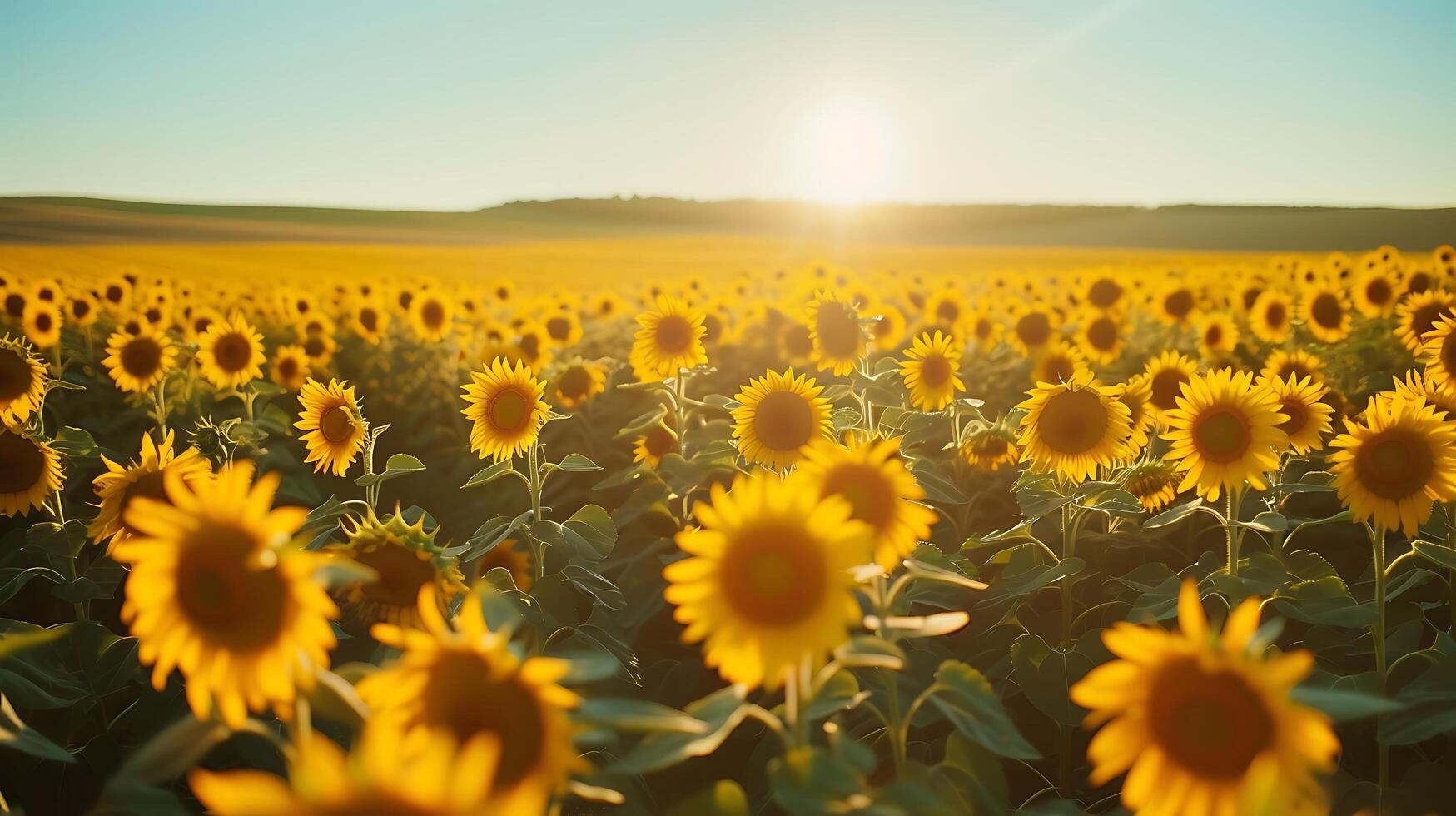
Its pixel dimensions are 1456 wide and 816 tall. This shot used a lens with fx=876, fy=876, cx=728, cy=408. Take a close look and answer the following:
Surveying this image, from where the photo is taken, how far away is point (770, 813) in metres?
2.82

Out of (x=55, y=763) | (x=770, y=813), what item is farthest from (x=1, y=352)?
(x=770, y=813)

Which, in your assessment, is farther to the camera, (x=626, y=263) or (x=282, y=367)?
(x=626, y=263)

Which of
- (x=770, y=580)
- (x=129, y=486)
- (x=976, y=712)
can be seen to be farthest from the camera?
(x=129, y=486)

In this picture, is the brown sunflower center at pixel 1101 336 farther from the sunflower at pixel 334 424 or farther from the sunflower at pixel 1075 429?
the sunflower at pixel 334 424

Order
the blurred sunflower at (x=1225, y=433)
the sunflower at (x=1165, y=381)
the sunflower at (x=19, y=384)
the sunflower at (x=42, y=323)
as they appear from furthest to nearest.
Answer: the sunflower at (x=42, y=323) < the sunflower at (x=19, y=384) < the sunflower at (x=1165, y=381) < the blurred sunflower at (x=1225, y=433)

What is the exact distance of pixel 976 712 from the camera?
1.79m

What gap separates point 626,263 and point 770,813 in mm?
33396

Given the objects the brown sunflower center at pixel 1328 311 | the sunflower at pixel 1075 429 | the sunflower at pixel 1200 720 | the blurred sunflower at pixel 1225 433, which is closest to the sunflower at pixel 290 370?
the sunflower at pixel 1075 429

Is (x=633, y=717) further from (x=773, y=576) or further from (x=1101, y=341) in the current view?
(x=1101, y=341)

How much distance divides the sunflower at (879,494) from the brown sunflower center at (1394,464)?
1516mm

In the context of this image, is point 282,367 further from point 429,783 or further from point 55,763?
point 429,783

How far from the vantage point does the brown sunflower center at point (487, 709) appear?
1256 millimetres

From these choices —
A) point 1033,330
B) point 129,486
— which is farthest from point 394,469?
point 1033,330

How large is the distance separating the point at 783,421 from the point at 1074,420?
1.07m
